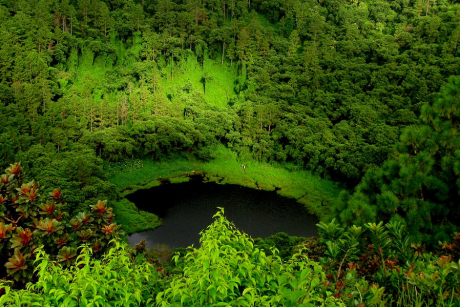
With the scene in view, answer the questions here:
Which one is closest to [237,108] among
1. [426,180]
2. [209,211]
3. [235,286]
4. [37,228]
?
[209,211]

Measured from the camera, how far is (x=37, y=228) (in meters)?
7.91

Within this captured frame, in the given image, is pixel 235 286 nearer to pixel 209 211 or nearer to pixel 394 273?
pixel 394 273

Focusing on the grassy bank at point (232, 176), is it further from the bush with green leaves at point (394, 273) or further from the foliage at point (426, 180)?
the bush with green leaves at point (394, 273)

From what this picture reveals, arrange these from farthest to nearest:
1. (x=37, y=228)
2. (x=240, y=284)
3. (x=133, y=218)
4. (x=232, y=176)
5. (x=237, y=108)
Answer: (x=237, y=108)
(x=232, y=176)
(x=133, y=218)
(x=37, y=228)
(x=240, y=284)

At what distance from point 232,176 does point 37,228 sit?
3909 centimetres

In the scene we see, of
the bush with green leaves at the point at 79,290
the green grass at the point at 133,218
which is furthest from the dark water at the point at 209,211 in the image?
the bush with green leaves at the point at 79,290

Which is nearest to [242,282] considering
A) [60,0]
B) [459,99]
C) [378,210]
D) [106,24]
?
[378,210]

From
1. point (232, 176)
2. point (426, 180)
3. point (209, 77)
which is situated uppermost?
point (426, 180)

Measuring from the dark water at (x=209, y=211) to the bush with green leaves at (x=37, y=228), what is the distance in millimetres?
23109

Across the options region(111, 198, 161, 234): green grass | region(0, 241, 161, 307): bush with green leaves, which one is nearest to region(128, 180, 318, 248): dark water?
region(111, 198, 161, 234): green grass

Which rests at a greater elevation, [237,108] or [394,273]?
[394,273]

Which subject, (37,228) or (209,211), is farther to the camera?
(209,211)

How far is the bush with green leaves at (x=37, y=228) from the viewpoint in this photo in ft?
24.1

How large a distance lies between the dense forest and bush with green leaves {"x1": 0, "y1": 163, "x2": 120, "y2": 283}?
1.6 inches
